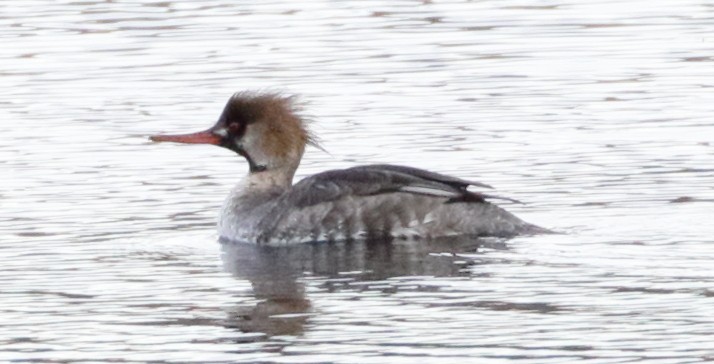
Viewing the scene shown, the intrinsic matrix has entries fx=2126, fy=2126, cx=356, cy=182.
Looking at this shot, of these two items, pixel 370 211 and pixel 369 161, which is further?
pixel 369 161

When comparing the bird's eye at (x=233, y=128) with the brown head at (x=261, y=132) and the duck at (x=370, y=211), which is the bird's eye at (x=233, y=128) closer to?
the brown head at (x=261, y=132)

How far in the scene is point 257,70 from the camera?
21328 mm

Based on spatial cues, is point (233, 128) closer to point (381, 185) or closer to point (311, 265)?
point (381, 185)

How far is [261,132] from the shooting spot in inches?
594

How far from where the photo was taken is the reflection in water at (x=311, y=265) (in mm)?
11617

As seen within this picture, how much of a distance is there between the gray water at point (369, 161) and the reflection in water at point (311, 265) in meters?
0.03

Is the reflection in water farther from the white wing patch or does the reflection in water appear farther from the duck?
the white wing patch

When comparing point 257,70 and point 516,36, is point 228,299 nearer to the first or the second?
point 257,70

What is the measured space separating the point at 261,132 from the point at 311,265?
2.00 m

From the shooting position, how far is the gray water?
1095 cm

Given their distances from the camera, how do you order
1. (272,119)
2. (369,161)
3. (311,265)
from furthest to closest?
1. (369,161)
2. (272,119)
3. (311,265)

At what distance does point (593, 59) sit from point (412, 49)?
2094 millimetres

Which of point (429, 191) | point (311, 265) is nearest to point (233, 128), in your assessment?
point (429, 191)

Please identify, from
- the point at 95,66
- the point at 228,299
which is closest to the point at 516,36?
the point at 95,66
